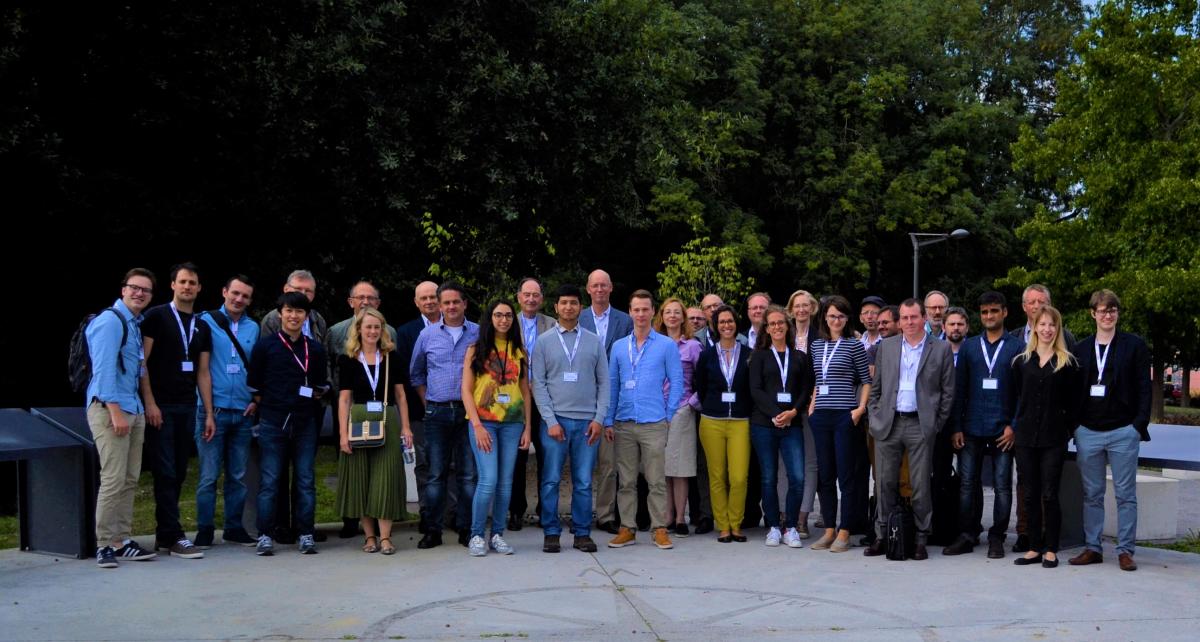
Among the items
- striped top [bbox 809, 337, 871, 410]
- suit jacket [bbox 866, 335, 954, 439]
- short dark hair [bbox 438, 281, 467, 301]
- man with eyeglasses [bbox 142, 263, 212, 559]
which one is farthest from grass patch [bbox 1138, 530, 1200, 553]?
man with eyeglasses [bbox 142, 263, 212, 559]

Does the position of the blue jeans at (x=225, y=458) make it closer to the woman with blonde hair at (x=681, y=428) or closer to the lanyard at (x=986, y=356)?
the woman with blonde hair at (x=681, y=428)

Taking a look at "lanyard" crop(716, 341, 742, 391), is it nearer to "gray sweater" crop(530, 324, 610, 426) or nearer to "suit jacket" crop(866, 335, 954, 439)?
"gray sweater" crop(530, 324, 610, 426)

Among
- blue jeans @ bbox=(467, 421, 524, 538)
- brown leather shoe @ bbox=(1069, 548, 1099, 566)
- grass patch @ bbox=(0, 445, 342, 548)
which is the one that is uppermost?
blue jeans @ bbox=(467, 421, 524, 538)

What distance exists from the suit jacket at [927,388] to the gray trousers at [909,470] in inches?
2.5

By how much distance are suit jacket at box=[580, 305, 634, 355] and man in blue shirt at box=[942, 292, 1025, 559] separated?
2.64 meters

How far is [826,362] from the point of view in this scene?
29.8 feet

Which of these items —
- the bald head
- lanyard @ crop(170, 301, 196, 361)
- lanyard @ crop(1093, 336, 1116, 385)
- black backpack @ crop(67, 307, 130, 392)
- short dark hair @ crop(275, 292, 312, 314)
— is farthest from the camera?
the bald head

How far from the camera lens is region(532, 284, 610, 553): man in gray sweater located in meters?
8.84

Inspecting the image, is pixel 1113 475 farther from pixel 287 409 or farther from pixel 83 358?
pixel 83 358

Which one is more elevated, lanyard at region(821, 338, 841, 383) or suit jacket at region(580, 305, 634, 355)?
suit jacket at region(580, 305, 634, 355)

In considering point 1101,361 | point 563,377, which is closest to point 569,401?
point 563,377

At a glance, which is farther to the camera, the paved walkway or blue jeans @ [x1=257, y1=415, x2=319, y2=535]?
blue jeans @ [x1=257, y1=415, x2=319, y2=535]

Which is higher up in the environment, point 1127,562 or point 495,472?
point 495,472

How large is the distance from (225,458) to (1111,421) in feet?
20.6
